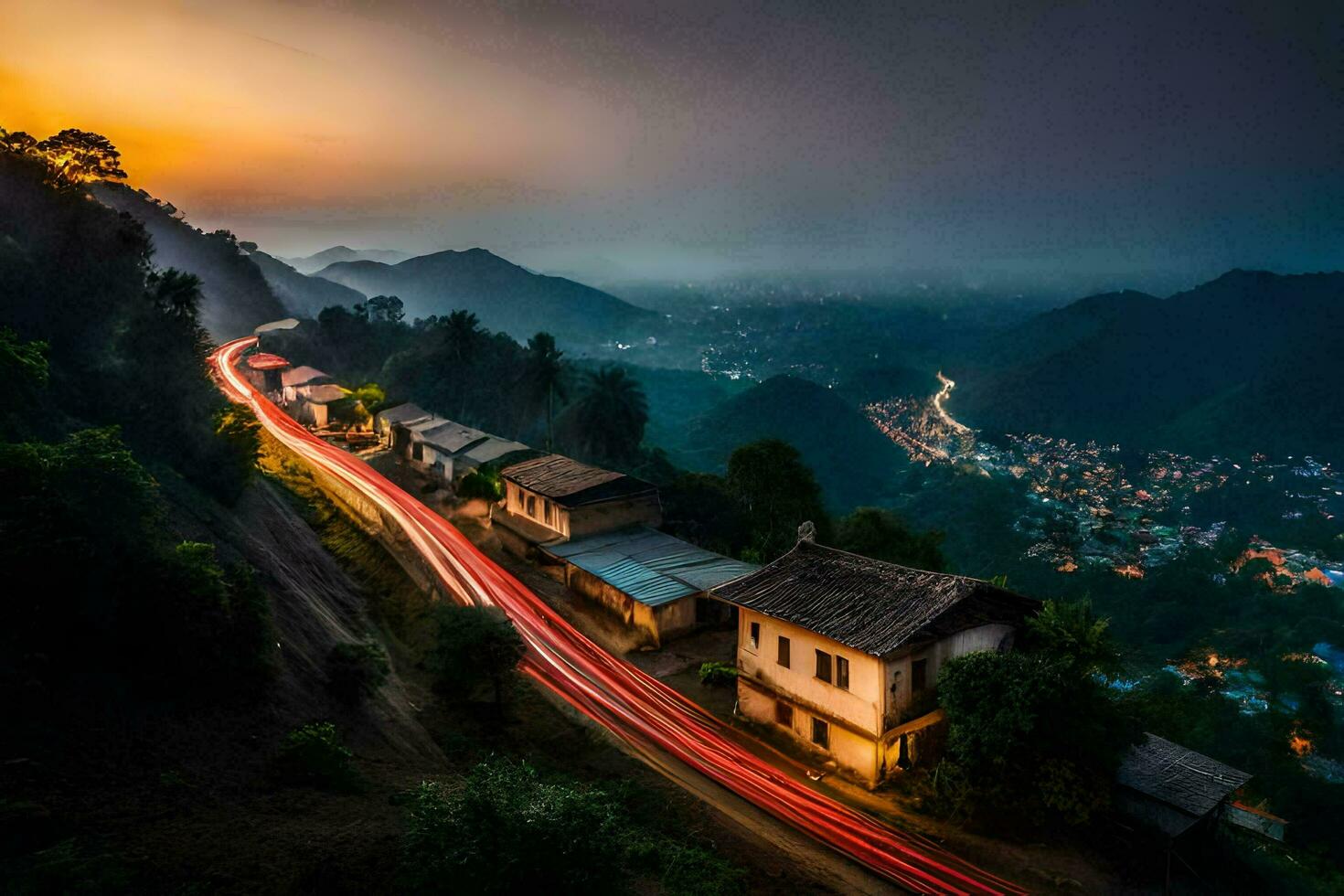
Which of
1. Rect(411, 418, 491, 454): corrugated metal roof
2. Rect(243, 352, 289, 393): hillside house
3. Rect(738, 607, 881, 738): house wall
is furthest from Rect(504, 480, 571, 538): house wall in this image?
Rect(243, 352, 289, 393): hillside house

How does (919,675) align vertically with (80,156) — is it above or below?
below

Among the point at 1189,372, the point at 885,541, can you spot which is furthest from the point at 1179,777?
the point at 1189,372

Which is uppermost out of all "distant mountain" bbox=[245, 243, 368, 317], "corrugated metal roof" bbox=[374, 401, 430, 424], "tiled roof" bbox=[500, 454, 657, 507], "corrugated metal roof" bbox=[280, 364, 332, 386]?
"distant mountain" bbox=[245, 243, 368, 317]

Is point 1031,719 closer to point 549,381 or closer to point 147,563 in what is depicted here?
point 147,563

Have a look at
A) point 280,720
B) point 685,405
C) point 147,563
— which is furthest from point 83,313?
point 685,405

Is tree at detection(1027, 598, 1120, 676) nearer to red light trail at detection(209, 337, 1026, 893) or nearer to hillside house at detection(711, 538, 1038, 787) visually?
hillside house at detection(711, 538, 1038, 787)

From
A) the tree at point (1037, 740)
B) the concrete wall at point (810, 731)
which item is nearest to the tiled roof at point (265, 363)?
the concrete wall at point (810, 731)

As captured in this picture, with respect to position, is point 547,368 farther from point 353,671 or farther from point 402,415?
point 353,671
